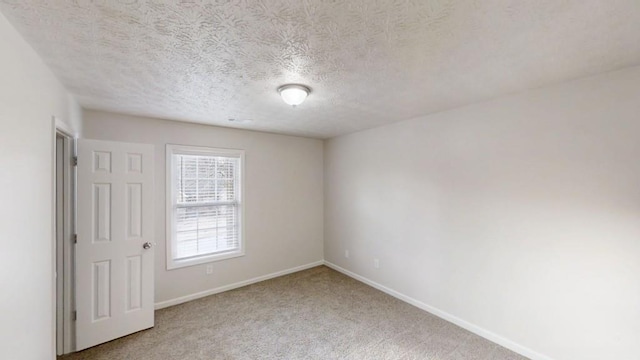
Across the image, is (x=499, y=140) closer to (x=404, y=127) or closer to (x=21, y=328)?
(x=404, y=127)

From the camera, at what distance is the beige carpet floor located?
2.37 metres

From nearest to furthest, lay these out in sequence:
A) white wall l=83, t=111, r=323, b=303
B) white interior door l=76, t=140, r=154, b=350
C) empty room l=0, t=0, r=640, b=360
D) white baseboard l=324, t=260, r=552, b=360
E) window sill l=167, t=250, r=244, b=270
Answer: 1. empty room l=0, t=0, r=640, b=360
2. white baseboard l=324, t=260, r=552, b=360
3. white interior door l=76, t=140, r=154, b=350
4. white wall l=83, t=111, r=323, b=303
5. window sill l=167, t=250, r=244, b=270

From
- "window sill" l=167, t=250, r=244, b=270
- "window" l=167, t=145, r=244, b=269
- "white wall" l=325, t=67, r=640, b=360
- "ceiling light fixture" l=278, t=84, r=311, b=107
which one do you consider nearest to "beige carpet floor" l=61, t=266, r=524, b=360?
"white wall" l=325, t=67, r=640, b=360

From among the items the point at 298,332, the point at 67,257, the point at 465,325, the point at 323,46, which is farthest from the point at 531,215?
the point at 67,257

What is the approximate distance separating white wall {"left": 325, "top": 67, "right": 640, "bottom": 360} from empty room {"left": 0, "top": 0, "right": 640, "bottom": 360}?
15 mm

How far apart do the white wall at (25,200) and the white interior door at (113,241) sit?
0.73 m

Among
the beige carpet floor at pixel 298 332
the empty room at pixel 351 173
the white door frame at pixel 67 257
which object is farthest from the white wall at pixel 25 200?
the beige carpet floor at pixel 298 332

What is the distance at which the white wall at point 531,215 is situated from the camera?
1.88 meters

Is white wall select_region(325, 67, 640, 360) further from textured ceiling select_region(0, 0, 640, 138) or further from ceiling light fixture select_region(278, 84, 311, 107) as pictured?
ceiling light fixture select_region(278, 84, 311, 107)

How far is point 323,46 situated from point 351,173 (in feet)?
9.26

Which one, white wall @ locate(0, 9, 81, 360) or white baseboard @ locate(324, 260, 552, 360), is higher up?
white wall @ locate(0, 9, 81, 360)

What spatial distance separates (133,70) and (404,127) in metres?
2.93

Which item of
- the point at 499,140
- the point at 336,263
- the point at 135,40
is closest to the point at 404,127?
the point at 499,140

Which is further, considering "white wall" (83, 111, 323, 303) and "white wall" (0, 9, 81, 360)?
"white wall" (83, 111, 323, 303)
